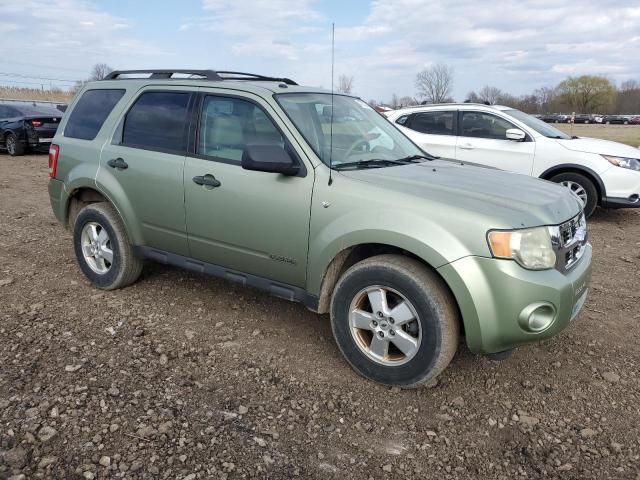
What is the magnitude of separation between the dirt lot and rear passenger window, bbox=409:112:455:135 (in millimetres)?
4766

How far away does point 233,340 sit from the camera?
400 centimetres

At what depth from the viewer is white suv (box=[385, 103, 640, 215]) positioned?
25.4ft

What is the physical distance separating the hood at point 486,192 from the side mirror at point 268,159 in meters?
0.37

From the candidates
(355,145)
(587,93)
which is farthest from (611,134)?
(587,93)

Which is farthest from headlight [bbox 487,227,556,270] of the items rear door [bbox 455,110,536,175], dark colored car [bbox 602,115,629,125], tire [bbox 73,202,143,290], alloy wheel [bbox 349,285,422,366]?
dark colored car [bbox 602,115,629,125]

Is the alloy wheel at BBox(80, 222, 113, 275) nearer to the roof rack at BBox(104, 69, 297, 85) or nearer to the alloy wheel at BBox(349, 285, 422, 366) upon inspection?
the roof rack at BBox(104, 69, 297, 85)

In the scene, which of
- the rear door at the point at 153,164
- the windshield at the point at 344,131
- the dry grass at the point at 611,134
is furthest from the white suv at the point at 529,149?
the dry grass at the point at 611,134

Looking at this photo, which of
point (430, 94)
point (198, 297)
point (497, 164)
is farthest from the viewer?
point (430, 94)

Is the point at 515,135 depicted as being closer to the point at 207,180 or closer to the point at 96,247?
the point at 207,180

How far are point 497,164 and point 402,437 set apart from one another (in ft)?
21.0

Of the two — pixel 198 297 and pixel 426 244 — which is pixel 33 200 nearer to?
pixel 198 297

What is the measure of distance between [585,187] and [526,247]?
226 inches

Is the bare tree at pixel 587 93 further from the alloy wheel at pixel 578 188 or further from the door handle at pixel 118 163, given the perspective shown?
the door handle at pixel 118 163

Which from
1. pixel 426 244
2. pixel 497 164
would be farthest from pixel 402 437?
pixel 497 164
